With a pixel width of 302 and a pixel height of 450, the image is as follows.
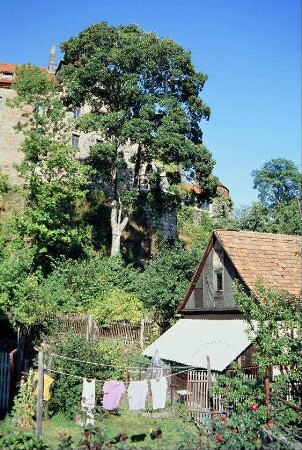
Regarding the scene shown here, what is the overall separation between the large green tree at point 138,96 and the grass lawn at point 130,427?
1789 cm

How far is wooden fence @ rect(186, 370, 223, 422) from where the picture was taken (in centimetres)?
1608

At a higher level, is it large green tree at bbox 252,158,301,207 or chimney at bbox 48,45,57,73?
chimney at bbox 48,45,57,73

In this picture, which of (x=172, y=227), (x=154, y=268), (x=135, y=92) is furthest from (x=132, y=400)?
(x=172, y=227)

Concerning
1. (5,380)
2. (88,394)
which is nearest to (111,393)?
(88,394)

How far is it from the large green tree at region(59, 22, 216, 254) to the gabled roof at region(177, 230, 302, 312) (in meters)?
11.1

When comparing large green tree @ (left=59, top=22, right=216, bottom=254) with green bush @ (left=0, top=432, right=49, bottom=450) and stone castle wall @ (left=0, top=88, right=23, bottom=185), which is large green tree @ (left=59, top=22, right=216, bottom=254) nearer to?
stone castle wall @ (left=0, top=88, right=23, bottom=185)

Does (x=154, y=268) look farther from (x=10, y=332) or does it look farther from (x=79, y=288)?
(x=10, y=332)

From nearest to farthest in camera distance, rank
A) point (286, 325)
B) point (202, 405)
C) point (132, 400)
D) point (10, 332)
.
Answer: point (286, 325) < point (132, 400) < point (202, 405) < point (10, 332)

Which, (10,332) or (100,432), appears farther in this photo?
(10,332)

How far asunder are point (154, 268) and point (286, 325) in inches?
618

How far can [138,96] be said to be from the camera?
31.0m

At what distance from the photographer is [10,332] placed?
23797 millimetres

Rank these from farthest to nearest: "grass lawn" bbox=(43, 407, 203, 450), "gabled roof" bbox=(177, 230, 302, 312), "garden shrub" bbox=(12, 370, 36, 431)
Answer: "gabled roof" bbox=(177, 230, 302, 312)
"garden shrub" bbox=(12, 370, 36, 431)
"grass lawn" bbox=(43, 407, 203, 450)

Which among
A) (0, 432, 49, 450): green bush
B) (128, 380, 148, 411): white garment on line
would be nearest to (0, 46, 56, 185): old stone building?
(128, 380, 148, 411): white garment on line
